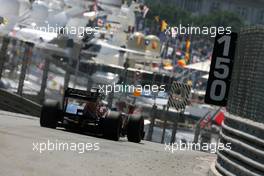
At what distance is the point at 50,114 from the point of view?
17.2m

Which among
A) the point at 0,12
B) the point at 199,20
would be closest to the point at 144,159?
the point at 0,12

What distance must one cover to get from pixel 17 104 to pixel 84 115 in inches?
315

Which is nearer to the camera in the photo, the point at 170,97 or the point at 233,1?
the point at 170,97

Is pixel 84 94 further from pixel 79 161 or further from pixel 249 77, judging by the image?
pixel 249 77

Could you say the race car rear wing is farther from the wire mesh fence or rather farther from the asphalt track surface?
the wire mesh fence

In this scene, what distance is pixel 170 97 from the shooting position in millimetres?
25859

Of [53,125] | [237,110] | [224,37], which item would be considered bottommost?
[53,125]

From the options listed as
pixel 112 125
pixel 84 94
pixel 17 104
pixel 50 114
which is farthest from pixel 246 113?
pixel 17 104

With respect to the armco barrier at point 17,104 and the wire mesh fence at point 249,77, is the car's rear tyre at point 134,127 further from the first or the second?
the armco barrier at point 17,104

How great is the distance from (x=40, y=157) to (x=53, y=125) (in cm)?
→ 689

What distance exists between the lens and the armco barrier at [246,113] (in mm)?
9863

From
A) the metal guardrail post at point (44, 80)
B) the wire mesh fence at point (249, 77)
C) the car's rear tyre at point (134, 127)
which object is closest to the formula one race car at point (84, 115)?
the car's rear tyre at point (134, 127)

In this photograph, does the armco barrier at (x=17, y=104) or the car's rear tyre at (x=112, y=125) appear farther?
the armco barrier at (x=17, y=104)

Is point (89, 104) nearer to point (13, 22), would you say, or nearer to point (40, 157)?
point (40, 157)
